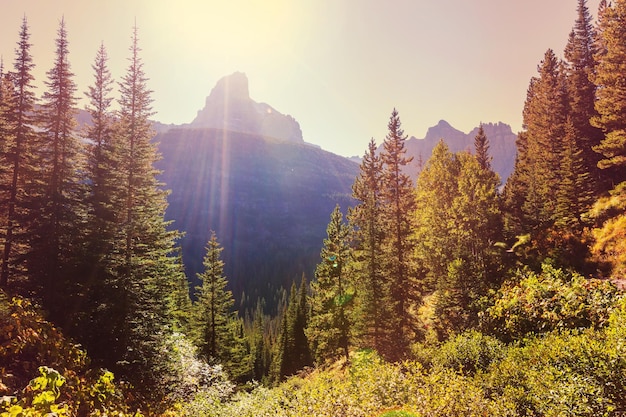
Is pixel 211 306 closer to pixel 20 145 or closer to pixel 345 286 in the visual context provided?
pixel 345 286

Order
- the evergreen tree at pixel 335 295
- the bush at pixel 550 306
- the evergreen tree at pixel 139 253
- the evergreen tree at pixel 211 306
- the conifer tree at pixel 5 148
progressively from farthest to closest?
the evergreen tree at pixel 211 306, the evergreen tree at pixel 335 295, the conifer tree at pixel 5 148, the evergreen tree at pixel 139 253, the bush at pixel 550 306

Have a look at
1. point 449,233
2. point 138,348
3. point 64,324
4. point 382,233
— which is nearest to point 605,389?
point 138,348

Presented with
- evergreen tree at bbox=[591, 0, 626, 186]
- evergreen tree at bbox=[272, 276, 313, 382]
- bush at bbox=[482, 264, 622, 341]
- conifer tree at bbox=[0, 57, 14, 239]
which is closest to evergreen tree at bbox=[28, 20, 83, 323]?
conifer tree at bbox=[0, 57, 14, 239]

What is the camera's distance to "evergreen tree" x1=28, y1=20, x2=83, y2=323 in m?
16.6

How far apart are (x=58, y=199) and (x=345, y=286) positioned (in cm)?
2174

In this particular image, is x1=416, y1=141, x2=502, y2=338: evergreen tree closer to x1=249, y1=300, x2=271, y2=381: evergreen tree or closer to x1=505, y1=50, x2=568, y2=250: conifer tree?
x1=505, y1=50, x2=568, y2=250: conifer tree

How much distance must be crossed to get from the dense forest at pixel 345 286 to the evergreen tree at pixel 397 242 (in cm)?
17

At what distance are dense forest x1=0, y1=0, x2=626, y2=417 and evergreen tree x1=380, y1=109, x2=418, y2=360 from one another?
6.7 inches

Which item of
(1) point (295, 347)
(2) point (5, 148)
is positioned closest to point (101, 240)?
(2) point (5, 148)

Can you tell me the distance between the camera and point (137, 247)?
61.1 ft

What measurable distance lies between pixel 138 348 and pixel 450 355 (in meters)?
15.3

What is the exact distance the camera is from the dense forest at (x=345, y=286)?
9.33m

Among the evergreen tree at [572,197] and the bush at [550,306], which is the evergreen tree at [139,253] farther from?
the evergreen tree at [572,197]

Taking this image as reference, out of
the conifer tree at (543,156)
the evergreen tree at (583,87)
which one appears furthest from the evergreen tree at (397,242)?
the evergreen tree at (583,87)
